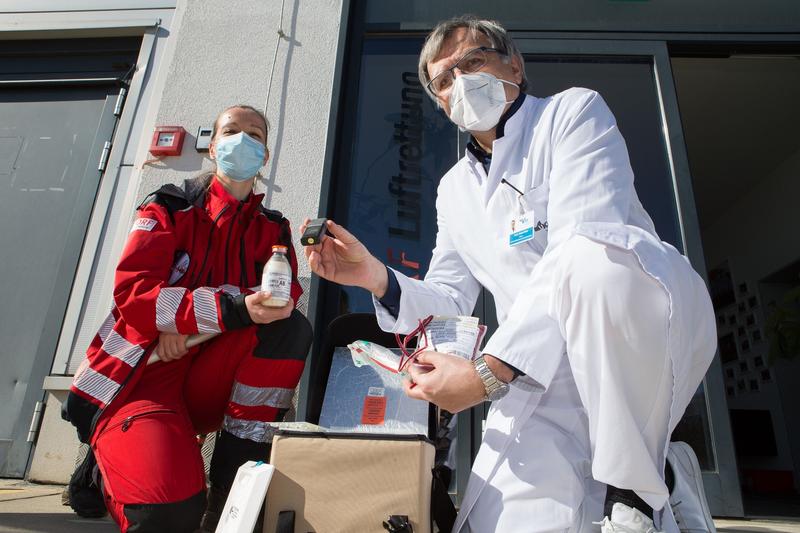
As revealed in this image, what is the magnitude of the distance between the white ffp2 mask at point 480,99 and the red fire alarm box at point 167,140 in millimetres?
1934

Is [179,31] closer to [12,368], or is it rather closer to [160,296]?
[12,368]

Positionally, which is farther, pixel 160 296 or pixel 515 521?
pixel 160 296

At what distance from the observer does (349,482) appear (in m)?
1.07

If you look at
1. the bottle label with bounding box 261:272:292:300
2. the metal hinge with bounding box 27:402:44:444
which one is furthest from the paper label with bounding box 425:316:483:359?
the metal hinge with bounding box 27:402:44:444

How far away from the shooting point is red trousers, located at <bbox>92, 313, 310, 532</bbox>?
1258 millimetres

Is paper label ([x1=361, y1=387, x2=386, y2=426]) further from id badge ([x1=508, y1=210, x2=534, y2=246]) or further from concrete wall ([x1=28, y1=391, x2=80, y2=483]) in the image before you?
concrete wall ([x1=28, y1=391, x2=80, y2=483])

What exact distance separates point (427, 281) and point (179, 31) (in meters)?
2.72

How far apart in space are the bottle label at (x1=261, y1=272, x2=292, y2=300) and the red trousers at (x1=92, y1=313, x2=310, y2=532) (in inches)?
7.2

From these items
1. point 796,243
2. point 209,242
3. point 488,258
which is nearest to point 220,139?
point 209,242

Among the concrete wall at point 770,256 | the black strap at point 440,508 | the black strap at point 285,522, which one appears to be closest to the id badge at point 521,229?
the black strap at point 440,508

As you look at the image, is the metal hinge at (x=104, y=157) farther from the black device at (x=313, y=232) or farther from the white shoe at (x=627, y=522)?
the white shoe at (x=627, y=522)

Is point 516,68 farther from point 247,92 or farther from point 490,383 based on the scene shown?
point 247,92

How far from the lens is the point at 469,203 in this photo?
150 cm

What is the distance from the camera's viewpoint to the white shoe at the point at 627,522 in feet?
2.84
